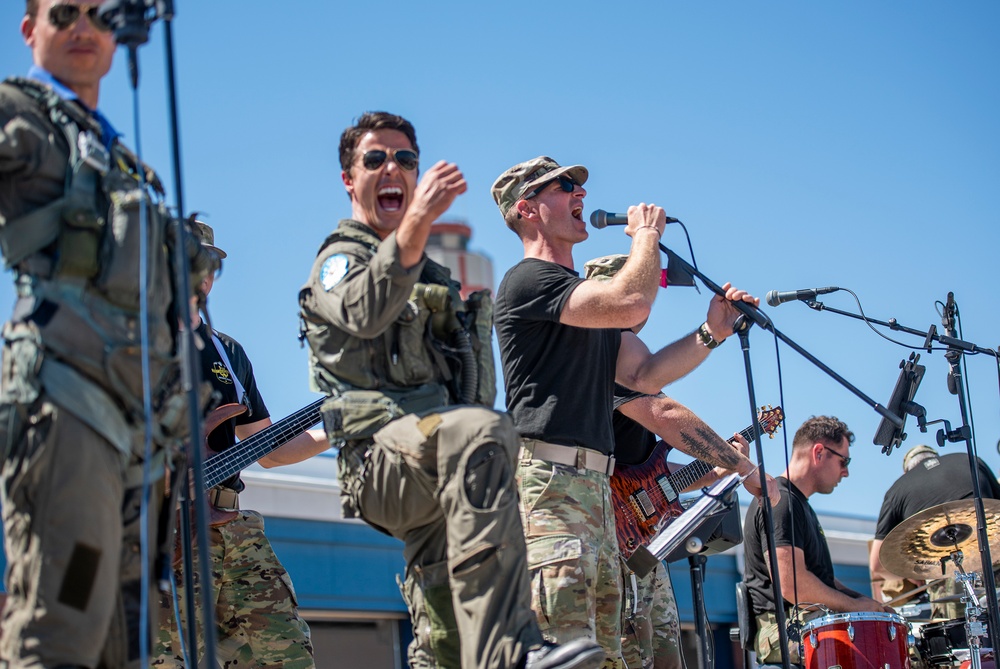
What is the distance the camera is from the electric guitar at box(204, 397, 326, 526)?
20.1ft

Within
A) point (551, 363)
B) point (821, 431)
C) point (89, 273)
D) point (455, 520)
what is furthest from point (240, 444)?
point (821, 431)

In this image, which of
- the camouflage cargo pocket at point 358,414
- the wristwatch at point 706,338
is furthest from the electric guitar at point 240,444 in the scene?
the wristwatch at point 706,338

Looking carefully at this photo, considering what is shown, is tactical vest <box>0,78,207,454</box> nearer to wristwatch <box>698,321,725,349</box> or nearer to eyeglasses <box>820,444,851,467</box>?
wristwatch <box>698,321,725,349</box>

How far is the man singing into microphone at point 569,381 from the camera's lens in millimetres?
5281

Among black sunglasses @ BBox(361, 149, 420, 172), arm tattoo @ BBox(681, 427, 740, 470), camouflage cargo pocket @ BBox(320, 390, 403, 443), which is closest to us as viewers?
camouflage cargo pocket @ BBox(320, 390, 403, 443)

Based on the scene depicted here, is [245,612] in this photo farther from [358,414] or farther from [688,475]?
[688,475]

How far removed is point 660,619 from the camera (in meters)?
6.64

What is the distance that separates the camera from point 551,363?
5.64m

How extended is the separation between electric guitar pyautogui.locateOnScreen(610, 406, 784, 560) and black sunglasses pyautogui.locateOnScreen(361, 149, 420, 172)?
104 inches

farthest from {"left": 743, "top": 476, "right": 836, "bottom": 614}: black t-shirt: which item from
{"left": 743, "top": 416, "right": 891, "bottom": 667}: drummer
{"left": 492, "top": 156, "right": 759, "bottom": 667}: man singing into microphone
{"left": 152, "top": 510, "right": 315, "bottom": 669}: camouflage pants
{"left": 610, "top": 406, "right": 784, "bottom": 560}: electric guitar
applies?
{"left": 152, "top": 510, "right": 315, "bottom": 669}: camouflage pants

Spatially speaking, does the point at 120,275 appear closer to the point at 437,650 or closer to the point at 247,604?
the point at 437,650

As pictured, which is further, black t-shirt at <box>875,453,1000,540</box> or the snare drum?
black t-shirt at <box>875,453,1000,540</box>

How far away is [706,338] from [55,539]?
345cm

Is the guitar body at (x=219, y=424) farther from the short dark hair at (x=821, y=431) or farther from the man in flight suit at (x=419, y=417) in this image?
the short dark hair at (x=821, y=431)
